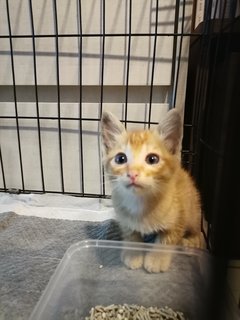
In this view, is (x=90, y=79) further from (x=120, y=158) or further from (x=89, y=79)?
(x=120, y=158)

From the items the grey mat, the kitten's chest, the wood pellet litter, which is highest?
Answer: the kitten's chest

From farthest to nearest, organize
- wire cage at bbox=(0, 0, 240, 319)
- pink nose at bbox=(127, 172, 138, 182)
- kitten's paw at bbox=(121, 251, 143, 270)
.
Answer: wire cage at bbox=(0, 0, 240, 319)
kitten's paw at bbox=(121, 251, 143, 270)
pink nose at bbox=(127, 172, 138, 182)

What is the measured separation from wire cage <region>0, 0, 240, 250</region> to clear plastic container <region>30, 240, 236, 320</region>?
310 mm

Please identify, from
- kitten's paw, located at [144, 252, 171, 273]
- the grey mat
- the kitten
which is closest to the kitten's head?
the kitten

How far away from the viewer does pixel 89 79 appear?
3.71 feet

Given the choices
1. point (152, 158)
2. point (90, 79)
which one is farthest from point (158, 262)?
point (90, 79)

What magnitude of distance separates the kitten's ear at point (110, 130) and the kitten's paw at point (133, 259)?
303mm

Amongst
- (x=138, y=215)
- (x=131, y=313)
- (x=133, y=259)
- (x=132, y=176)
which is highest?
(x=132, y=176)

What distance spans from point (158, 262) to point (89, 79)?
2.48 feet

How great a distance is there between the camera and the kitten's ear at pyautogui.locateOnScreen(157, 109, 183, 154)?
0.74 m

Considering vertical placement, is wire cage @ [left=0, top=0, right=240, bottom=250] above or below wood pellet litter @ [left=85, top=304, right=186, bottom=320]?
above

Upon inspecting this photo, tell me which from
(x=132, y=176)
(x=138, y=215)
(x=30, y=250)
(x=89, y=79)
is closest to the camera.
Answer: (x=132, y=176)

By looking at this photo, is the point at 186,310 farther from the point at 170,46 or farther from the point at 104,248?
the point at 170,46

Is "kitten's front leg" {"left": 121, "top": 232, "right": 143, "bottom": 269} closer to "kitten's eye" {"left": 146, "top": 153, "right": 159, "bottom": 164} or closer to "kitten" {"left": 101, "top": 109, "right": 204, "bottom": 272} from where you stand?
"kitten" {"left": 101, "top": 109, "right": 204, "bottom": 272}
